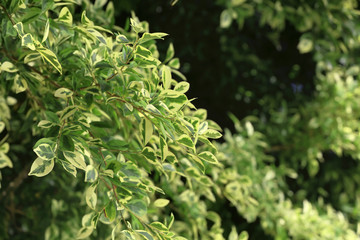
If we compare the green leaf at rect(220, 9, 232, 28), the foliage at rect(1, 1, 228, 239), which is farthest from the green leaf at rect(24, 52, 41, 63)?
the green leaf at rect(220, 9, 232, 28)

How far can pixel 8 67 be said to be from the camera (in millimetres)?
1234

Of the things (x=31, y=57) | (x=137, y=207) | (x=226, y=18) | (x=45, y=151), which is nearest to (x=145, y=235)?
(x=137, y=207)

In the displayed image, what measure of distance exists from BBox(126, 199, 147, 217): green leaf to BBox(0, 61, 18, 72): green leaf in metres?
0.46

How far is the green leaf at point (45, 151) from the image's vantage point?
1009mm

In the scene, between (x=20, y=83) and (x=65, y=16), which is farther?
(x=20, y=83)

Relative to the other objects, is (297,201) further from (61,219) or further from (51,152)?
(51,152)

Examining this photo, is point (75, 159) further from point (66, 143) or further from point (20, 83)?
point (20, 83)

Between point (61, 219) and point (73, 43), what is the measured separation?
2.93 feet

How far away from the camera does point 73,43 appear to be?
137 centimetres

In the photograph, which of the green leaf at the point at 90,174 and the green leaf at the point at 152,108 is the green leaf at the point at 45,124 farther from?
the green leaf at the point at 152,108

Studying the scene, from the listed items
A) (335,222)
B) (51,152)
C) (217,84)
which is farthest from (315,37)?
(51,152)

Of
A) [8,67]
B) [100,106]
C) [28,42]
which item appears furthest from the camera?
[100,106]

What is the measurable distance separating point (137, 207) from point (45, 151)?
26 centimetres

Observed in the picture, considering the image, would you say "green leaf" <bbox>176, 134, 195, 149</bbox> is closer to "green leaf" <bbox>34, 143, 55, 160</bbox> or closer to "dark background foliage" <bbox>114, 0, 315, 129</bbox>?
"green leaf" <bbox>34, 143, 55, 160</bbox>
